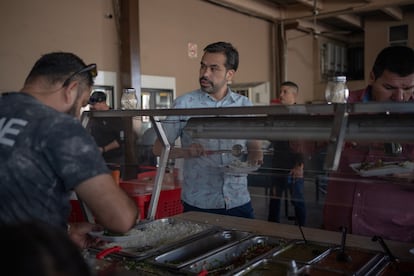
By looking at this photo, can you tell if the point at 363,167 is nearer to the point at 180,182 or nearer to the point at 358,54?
the point at 180,182

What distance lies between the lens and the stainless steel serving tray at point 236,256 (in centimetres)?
147

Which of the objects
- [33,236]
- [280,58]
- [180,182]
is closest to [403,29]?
[280,58]

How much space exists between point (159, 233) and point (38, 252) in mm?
1384

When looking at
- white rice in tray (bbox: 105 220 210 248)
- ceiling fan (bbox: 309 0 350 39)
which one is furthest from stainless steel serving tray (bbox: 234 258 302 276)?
ceiling fan (bbox: 309 0 350 39)

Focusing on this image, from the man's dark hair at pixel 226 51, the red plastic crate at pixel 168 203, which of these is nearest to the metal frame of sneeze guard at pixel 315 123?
the man's dark hair at pixel 226 51

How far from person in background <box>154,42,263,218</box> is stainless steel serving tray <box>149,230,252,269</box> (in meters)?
0.38

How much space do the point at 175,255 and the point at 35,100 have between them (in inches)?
30.4

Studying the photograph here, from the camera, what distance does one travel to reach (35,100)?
124cm

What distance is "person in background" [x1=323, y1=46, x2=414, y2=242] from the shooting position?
1.73 metres

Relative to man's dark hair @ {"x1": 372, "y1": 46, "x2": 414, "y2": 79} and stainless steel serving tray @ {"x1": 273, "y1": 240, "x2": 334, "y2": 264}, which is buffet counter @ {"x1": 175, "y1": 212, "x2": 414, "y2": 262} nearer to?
stainless steel serving tray @ {"x1": 273, "y1": 240, "x2": 334, "y2": 264}

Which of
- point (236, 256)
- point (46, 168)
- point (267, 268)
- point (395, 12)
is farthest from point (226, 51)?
point (395, 12)

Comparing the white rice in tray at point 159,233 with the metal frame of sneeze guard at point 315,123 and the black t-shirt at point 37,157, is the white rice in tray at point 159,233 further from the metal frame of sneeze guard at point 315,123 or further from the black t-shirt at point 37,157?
the black t-shirt at point 37,157

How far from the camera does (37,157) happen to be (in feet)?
3.84

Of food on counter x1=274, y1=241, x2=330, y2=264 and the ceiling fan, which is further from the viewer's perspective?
the ceiling fan
